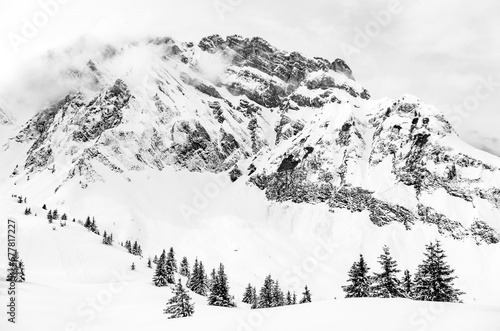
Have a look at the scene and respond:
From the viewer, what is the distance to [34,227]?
13362cm

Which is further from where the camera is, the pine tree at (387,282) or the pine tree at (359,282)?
the pine tree at (359,282)

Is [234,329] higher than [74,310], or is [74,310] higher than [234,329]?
[74,310]

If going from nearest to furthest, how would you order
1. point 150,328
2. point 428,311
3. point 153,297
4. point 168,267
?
point 428,311
point 150,328
point 153,297
point 168,267

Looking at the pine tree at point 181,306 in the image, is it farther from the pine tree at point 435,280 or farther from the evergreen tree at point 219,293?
the pine tree at point 435,280

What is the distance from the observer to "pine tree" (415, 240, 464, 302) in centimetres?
3366

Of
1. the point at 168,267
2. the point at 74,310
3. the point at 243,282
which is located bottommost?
the point at 74,310

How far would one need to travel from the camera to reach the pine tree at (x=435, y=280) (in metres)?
33.7

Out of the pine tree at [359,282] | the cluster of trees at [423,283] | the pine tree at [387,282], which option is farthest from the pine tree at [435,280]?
the pine tree at [359,282]

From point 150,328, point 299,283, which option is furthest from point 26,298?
point 299,283

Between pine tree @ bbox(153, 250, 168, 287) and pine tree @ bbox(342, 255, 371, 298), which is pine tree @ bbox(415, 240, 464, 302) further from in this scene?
pine tree @ bbox(153, 250, 168, 287)

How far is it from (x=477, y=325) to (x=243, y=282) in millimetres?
175201

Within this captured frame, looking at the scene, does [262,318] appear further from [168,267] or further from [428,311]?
[168,267]

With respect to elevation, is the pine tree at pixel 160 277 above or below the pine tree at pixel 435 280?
above

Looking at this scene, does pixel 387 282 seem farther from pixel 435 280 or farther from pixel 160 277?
pixel 160 277
